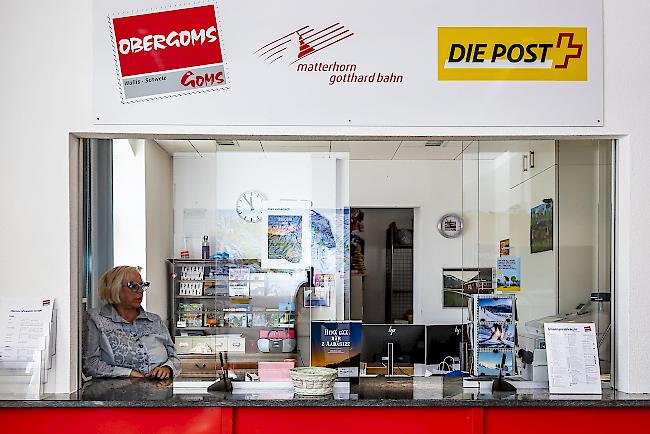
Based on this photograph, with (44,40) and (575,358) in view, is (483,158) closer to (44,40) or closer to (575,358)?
(575,358)

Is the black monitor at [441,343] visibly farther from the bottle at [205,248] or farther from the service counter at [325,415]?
the service counter at [325,415]

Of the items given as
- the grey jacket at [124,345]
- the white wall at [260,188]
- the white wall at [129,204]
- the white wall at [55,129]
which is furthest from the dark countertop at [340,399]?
the white wall at [260,188]

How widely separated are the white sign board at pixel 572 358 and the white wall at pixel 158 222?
128 inches

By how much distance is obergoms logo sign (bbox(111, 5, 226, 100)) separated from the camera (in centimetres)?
358

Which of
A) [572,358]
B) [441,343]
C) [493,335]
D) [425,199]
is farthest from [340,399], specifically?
[425,199]

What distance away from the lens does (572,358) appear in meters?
3.64

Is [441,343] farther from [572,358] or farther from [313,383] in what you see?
[313,383]

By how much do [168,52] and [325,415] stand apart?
5.36 ft

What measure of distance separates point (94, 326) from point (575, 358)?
222 cm

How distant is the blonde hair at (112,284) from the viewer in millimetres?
4246

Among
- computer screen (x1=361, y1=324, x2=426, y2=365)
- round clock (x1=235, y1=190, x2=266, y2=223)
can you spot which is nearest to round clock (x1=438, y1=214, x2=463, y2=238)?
computer screen (x1=361, y1=324, x2=426, y2=365)

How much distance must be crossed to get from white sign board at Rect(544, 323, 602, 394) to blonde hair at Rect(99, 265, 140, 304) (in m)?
2.12

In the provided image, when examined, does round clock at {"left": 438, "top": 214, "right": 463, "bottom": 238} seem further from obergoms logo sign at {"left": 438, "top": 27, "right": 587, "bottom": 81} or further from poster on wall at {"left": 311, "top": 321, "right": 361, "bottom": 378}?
obergoms logo sign at {"left": 438, "top": 27, "right": 587, "bottom": 81}

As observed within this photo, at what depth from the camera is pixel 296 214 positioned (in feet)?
16.3
